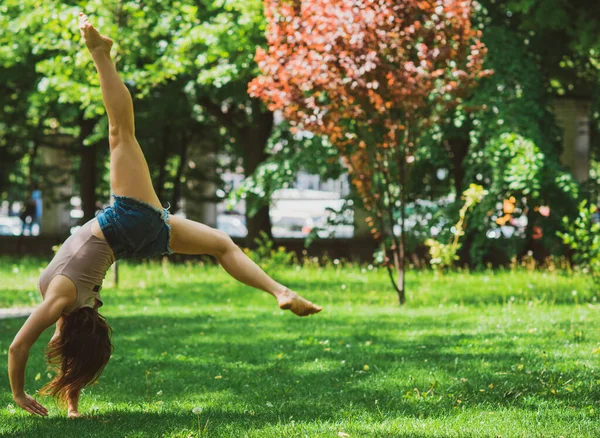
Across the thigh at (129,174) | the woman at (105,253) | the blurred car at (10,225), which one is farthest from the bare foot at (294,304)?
the blurred car at (10,225)

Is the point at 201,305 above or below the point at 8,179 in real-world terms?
below

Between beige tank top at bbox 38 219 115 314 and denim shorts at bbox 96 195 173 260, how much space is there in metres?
0.08

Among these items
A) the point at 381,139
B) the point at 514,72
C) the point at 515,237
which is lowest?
the point at 515,237

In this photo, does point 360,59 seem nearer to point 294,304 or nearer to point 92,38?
point 92,38

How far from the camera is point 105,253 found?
16.4 feet

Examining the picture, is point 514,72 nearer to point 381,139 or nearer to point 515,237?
point 515,237

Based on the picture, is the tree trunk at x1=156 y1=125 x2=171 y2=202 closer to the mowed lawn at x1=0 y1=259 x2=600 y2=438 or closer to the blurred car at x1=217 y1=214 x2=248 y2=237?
the blurred car at x1=217 y1=214 x2=248 y2=237

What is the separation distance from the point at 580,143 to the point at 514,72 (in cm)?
489

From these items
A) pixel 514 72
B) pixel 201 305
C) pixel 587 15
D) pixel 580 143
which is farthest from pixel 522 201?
pixel 201 305

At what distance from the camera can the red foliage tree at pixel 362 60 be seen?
10.3m

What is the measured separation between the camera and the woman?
16.2ft

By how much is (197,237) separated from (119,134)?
744 millimetres

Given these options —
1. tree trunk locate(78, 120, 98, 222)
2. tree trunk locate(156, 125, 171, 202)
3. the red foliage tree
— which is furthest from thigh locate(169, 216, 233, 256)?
tree trunk locate(156, 125, 171, 202)

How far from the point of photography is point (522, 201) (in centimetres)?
1567
